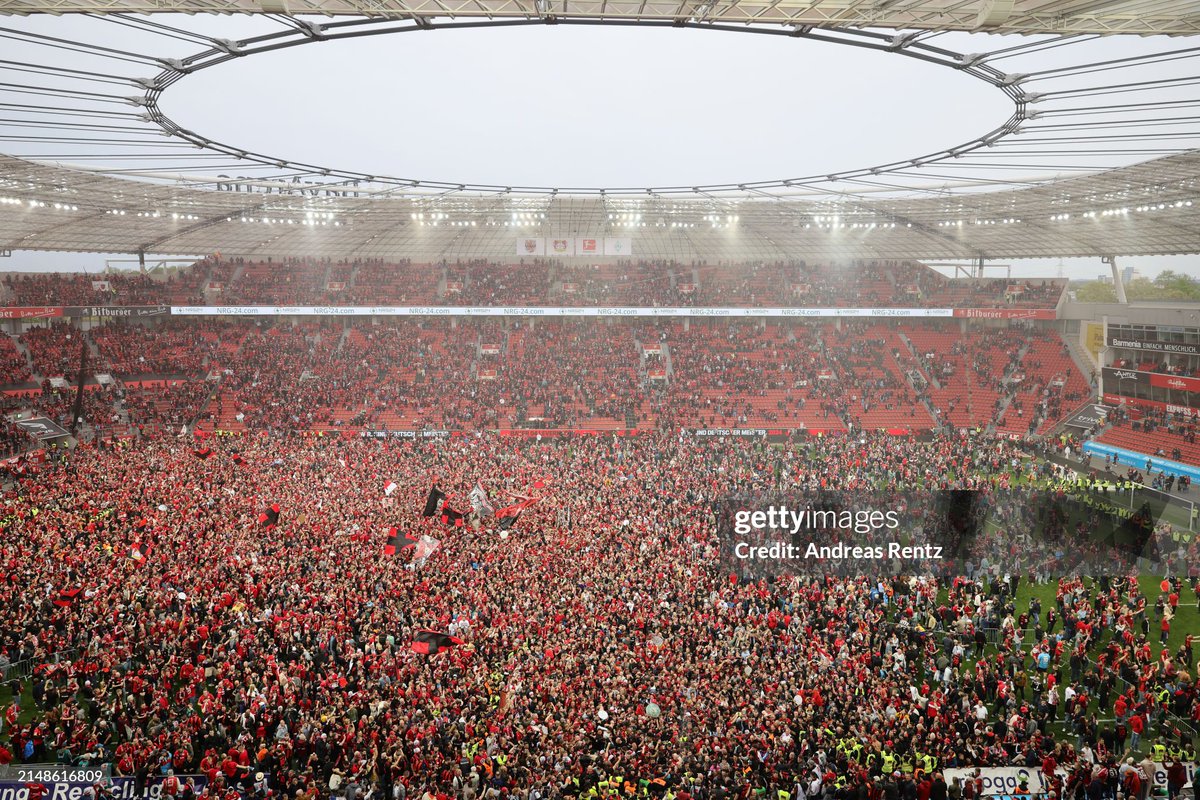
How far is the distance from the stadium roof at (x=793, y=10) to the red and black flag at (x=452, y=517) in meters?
12.4

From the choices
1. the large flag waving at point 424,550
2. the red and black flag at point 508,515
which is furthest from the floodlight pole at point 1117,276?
the large flag waving at point 424,550

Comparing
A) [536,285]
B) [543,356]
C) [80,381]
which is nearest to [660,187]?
[543,356]

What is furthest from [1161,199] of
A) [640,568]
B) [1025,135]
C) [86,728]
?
[86,728]

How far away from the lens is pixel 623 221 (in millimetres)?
42188

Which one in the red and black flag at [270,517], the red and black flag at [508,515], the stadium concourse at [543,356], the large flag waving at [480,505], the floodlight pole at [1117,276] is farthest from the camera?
the floodlight pole at [1117,276]

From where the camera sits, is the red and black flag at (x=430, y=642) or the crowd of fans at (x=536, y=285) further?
the crowd of fans at (x=536, y=285)

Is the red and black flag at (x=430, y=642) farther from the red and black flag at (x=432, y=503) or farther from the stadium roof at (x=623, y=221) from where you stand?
the stadium roof at (x=623, y=221)

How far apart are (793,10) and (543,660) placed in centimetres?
1171

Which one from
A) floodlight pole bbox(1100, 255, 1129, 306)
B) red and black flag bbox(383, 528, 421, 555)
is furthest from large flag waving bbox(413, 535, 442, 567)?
floodlight pole bbox(1100, 255, 1129, 306)

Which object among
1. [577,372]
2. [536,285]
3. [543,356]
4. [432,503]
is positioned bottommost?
[432,503]

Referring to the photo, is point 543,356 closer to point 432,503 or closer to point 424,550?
point 432,503

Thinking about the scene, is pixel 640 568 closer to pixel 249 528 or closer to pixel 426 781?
pixel 426 781

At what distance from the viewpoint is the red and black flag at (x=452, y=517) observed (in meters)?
19.5

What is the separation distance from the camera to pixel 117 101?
1792cm
